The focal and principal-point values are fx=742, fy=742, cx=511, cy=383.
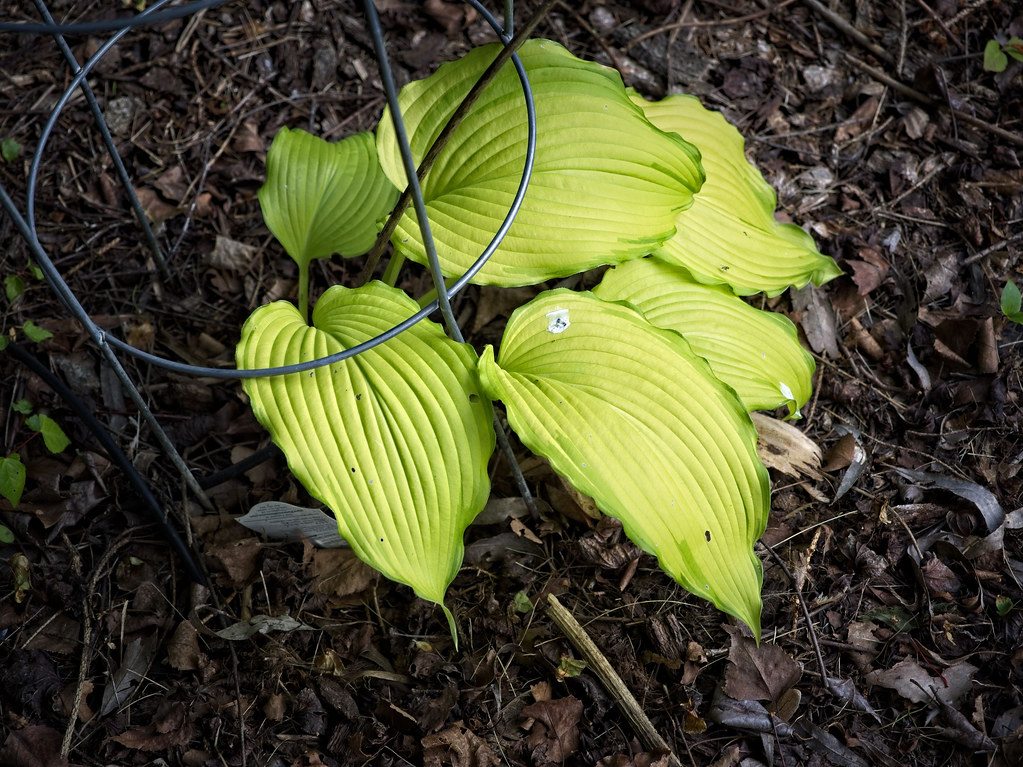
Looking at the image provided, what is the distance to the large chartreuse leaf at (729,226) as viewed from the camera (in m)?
1.62

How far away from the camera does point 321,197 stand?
5.73 feet

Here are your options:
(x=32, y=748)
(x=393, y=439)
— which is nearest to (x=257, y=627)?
(x=32, y=748)

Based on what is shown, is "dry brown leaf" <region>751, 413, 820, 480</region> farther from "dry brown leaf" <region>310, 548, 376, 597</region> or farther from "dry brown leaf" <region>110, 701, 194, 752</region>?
"dry brown leaf" <region>110, 701, 194, 752</region>

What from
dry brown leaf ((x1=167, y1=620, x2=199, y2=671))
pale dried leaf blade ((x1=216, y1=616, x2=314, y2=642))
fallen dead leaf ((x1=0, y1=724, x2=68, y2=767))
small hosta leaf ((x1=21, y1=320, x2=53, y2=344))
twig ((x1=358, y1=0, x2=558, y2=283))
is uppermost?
twig ((x1=358, y1=0, x2=558, y2=283))

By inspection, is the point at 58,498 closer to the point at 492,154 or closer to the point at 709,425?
the point at 492,154

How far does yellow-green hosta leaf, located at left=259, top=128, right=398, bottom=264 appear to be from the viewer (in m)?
1.71

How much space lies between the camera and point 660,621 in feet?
4.96

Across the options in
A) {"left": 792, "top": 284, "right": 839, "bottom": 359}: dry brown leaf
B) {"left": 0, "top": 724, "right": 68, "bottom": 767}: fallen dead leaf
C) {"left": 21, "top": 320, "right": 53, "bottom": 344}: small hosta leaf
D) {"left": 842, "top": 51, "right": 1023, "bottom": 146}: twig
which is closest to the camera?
{"left": 0, "top": 724, "right": 68, "bottom": 767}: fallen dead leaf

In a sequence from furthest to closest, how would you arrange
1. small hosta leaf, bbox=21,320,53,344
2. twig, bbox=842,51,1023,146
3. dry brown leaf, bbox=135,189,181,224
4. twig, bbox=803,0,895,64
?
twig, bbox=803,0,895,64
twig, bbox=842,51,1023,146
dry brown leaf, bbox=135,189,181,224
small hosta leaf, bbox=21,320,53,344

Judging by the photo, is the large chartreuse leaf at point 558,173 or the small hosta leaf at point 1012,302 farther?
the small hosta leaf at point 1012,302

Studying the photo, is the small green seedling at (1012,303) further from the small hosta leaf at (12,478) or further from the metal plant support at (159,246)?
the small hosta leaf at (12,478)

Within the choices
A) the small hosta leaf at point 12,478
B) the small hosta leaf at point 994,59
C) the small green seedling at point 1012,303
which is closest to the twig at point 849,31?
the small hosta leaf at point 994,59

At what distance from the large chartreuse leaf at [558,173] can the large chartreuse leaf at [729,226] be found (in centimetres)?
19

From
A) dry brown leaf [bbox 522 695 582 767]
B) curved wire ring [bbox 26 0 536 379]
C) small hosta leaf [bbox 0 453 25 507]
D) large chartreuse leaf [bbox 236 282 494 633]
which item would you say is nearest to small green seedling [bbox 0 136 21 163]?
curved wire ring [bbox 26 0 536 379]
